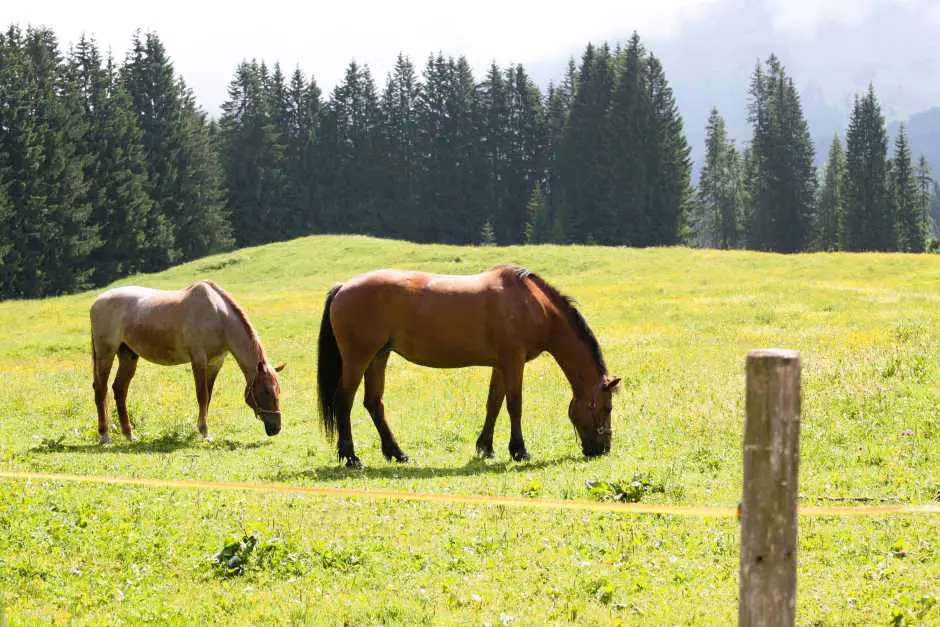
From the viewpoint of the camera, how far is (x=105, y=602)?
7.20 meters

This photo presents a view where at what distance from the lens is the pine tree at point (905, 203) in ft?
307

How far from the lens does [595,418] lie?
42.3ft

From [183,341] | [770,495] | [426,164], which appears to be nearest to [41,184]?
[426,164]

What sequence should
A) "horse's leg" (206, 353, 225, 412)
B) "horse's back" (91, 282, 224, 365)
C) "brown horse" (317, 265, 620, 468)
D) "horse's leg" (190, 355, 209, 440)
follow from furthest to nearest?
"horse's leg" (206, 353, 225, 412)
"horse's back" (91, 282, 224, 365)
"horse's leg" (190, 355, 209, 440)
"brown horse" (317, 265, 620, 468)

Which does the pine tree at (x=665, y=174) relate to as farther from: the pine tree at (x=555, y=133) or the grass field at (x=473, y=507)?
the grass field at (x=473, y=507)

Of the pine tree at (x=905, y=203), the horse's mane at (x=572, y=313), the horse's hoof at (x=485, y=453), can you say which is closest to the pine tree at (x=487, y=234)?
the pine tree at (x=905, y=203)

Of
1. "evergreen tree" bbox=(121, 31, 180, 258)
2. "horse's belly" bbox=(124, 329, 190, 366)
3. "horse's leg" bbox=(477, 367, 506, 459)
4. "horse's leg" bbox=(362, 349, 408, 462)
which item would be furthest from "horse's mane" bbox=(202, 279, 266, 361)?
"evergreen tree" bbox=(121, 31, 180, 258)

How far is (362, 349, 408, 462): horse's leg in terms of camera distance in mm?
13250

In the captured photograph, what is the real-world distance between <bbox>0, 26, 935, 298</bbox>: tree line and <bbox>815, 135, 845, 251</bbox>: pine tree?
1.21ft

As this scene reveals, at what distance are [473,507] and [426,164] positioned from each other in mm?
92931

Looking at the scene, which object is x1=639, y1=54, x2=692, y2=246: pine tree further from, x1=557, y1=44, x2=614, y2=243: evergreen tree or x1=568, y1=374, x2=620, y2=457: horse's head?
x1=568, y1=374, x2=620, y2=457: horse's head

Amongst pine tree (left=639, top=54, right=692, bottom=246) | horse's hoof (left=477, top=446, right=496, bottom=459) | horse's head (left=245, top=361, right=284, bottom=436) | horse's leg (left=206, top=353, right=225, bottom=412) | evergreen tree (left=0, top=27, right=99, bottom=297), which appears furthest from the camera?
pine tree (left=639, top=54, right=692, bottom=246)

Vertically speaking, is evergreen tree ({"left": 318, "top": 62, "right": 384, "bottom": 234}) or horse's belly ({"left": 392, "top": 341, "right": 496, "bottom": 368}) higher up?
evergreen tree ({"left": 318, "top": 62, "right": 384, "bottom": 234})

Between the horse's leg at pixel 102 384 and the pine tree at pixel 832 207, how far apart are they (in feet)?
286
